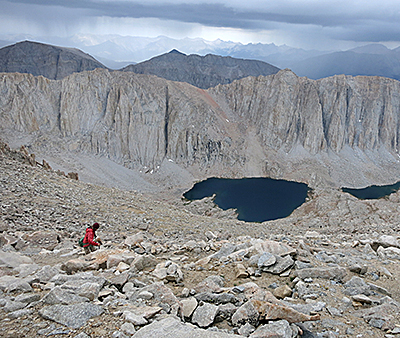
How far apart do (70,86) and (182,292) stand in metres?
81.4

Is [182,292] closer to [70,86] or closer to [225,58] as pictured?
[70,86]

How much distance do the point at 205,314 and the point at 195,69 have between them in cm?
18013

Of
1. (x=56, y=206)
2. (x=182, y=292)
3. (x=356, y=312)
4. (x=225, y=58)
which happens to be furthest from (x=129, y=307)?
(x=225, y=58)

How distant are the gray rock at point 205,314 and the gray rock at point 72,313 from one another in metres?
1.85

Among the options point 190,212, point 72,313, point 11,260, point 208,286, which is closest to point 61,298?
point 72,313

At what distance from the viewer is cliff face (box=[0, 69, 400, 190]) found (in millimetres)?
75062

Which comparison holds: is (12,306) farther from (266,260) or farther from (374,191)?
(374,191)

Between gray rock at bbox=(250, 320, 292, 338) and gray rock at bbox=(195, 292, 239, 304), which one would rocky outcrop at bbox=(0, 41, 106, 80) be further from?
gray rock at bbox=(250, 320, 292, 338)

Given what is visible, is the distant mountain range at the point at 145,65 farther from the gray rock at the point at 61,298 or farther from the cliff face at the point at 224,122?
the gray rock at the point at 61,298

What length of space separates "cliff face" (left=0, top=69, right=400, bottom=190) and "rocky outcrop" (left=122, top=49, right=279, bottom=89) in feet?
253

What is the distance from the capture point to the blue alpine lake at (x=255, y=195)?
55844 millimetres

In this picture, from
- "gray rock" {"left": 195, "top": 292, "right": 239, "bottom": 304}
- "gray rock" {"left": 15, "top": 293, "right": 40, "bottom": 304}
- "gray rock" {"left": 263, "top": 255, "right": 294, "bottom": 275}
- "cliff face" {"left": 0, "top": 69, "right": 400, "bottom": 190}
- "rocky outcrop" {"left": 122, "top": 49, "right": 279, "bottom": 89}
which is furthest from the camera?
"rocky outcrop" {"left": 122, "top": 49, "right": 279, "bottom": 89}

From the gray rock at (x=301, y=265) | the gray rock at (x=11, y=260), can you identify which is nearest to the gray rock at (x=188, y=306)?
the gray rock at (x=301, y=265)

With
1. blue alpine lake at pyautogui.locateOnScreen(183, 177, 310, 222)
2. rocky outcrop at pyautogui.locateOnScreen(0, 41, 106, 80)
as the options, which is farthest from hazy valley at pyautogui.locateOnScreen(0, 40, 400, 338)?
rocky outcrop at pyautogui.locateOnScreen(0, 41, 106, 80)
